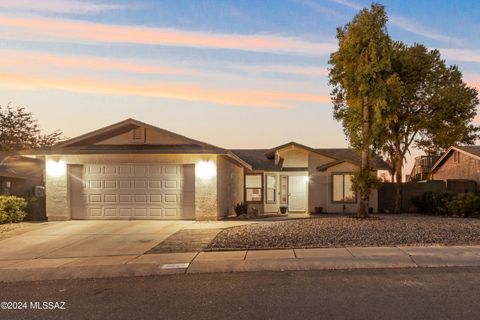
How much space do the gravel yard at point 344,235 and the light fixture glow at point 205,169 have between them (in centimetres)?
322

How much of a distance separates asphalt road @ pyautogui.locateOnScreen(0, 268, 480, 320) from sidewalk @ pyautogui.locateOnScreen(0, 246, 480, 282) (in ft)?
1.62

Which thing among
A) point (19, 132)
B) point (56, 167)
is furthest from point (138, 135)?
point (19, 132)

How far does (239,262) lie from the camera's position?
9.89m

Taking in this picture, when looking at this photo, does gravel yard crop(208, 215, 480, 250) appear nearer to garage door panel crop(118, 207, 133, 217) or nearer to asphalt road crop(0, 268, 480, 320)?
asphalt road crop(0, 268, 480, 320)

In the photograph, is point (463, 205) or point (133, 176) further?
point (463, 205)

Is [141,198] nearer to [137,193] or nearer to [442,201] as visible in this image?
[137,193]

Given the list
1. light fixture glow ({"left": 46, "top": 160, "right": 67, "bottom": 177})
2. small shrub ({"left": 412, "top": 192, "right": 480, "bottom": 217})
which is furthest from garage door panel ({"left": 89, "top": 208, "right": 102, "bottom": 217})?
small shrub ({"left": 412, "top": 192, "right": 480, "bottom": 217})

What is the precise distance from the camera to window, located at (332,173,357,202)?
A: 82.2 feet

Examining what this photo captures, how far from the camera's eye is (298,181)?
26.6 meters

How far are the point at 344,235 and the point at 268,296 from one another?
6662 mm

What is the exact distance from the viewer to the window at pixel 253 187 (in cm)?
2628

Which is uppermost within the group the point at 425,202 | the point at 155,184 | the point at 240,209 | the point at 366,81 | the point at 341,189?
the point at 366,81

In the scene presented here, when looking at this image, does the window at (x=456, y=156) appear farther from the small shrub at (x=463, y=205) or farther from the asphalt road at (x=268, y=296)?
the asphalt road at (x=268, y=296)

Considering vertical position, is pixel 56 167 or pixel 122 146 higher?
pixel 122 146
